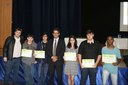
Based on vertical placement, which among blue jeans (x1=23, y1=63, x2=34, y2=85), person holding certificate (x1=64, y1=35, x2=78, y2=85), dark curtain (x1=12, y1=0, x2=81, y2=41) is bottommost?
blue jeans (x1=23, y1=63, x2=34, y2=85)

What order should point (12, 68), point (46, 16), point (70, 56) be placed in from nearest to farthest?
1. point (70, 56)
2. point (12, 68)
3. point (46, 16)

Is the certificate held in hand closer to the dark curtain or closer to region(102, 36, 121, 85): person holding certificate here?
region(102, 36, 121, 85): person holding certificate

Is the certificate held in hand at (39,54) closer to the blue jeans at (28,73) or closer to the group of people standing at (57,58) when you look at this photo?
the group of people standing at (57,58)

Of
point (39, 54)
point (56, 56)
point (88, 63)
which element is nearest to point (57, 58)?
point (56, 56)

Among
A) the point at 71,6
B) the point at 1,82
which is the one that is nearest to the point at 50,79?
the point at 1,82

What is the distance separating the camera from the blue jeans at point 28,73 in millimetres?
5301

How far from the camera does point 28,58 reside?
5.27 meters

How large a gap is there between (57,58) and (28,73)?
32.1 inches

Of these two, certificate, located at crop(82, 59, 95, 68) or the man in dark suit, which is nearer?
certificate, located at crop(82, 59, 95, 68)

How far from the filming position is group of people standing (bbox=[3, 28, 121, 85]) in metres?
4.62

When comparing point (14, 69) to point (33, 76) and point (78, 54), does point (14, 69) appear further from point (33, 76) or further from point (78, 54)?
point (78, 54)

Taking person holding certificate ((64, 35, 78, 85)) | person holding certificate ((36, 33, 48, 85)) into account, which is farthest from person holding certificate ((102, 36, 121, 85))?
person holding certificate ((36, 33, 48, 85))

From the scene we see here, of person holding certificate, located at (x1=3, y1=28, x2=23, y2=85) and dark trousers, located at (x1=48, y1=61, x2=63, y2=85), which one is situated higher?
person holding certificate, located at (x1=3, y1=28, x2=23, y2=85)

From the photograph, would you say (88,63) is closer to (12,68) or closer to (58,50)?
(58,50)
